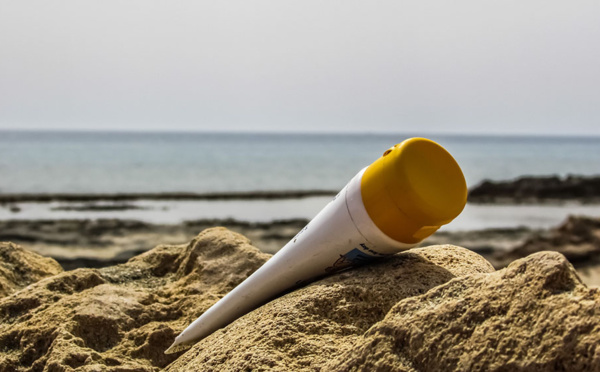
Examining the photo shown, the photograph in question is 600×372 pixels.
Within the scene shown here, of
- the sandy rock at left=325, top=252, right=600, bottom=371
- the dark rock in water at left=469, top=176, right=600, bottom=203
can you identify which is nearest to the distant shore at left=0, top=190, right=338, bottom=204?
the dark rock in water at left=469, top=176, right=600, bottom=203

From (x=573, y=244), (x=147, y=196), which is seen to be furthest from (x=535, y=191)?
(x=147, y=196)

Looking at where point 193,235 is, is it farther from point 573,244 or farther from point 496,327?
point 496,327

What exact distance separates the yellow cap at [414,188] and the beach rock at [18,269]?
2323 mm

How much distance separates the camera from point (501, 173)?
40719mm

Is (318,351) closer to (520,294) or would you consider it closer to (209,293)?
(520,294)

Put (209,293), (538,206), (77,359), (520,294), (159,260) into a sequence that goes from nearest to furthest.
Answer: (520,294) → (77,359) → (209,293) → (159,260) → (538,206)

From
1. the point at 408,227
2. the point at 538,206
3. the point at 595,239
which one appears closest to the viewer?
the point at 408,227

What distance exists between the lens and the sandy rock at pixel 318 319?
2.01 meters

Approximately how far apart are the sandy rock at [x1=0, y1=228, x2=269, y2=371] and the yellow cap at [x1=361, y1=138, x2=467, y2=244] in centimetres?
119

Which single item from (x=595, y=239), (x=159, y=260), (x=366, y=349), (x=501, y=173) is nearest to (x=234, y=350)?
(x=366, y=349)

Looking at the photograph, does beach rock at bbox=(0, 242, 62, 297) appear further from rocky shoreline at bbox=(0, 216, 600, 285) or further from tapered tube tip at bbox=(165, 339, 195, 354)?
rocky shoreline at bbox=(0, 216, 600, 285)

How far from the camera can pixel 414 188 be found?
6.68 ft

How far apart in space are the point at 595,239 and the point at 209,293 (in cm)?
1020

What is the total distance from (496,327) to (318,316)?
27.2 inches
